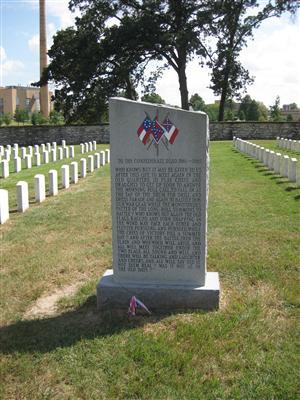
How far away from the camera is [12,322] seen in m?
4.08

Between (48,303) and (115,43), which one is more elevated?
(115,43)

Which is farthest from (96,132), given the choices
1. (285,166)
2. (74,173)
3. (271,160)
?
(285,166)

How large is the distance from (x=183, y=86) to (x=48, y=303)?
33080 millimetres

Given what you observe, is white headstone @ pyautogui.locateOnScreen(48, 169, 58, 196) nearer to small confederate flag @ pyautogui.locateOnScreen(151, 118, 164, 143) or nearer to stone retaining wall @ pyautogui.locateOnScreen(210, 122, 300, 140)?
small confederate flag @ pyautogui.locateOnScreen(151, 118, 164, 143)

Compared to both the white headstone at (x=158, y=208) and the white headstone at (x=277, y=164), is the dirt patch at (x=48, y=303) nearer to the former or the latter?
the white headstone at (x=158, y=208)

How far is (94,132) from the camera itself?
31.7 m

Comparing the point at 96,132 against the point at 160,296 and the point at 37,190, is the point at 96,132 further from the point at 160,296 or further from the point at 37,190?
the point at 160,296

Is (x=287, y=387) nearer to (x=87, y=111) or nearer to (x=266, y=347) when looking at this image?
(x=266, y=347)

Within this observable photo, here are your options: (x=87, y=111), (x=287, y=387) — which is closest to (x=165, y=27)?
(x=87, y=111)

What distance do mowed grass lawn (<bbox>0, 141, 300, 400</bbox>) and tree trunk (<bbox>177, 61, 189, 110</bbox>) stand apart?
2958 centimetres

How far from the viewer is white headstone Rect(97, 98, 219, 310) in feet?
13.7

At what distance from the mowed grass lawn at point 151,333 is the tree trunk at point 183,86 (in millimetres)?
29581

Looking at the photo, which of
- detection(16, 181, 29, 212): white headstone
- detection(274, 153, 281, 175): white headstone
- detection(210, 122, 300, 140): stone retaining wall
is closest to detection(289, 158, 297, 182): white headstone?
detection(274, 153, 281, 175): white headstone

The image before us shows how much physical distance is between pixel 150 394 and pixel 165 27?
109ft
